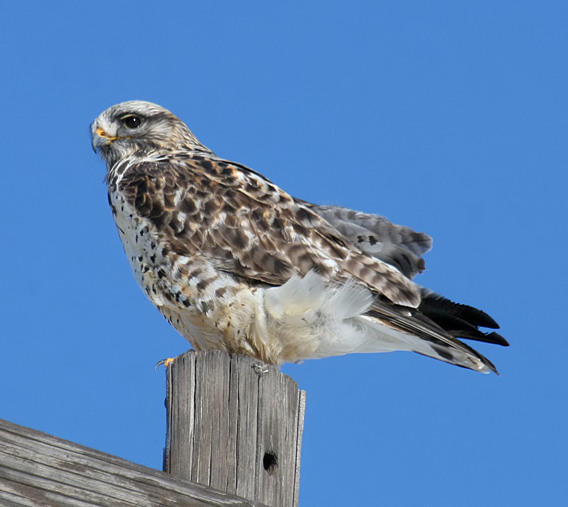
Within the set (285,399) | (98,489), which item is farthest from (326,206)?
(98,489)

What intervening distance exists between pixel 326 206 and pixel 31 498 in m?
3.25

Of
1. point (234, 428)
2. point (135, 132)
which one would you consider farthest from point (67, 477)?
point (135, 132)

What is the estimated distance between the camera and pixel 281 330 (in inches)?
152

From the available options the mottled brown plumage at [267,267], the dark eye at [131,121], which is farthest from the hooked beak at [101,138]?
the mottled brown plumage at [267,267]

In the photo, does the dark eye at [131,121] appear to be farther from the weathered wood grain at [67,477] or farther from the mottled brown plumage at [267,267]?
the weathered wood grain at [67,477]

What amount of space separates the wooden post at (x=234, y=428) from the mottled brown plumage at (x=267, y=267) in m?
1.40

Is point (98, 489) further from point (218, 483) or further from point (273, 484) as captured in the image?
point (273, 484)

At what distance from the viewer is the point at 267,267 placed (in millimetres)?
4043

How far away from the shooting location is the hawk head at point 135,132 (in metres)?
5.12

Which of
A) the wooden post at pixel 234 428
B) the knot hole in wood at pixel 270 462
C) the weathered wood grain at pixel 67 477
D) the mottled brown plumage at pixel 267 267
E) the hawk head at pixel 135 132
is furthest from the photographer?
the hawk head at pixel 135 132

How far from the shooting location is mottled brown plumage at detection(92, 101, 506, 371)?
3895 mm

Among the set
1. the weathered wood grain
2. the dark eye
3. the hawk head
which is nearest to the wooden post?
the weathered wood grain

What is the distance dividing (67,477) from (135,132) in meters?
3.69

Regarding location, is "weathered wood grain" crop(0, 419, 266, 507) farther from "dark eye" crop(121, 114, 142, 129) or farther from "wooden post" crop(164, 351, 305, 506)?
"dark eye" crop(121, 114, 142, 129)
